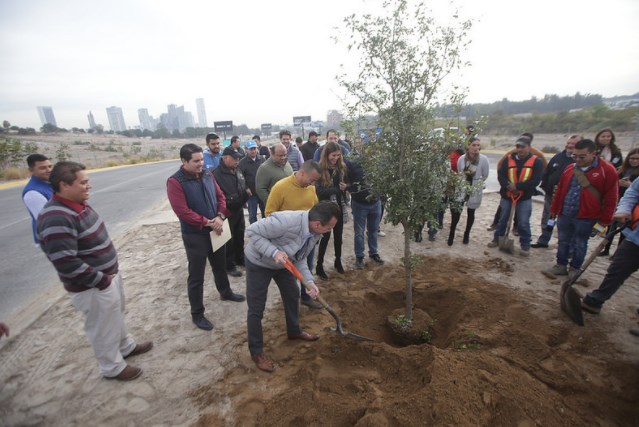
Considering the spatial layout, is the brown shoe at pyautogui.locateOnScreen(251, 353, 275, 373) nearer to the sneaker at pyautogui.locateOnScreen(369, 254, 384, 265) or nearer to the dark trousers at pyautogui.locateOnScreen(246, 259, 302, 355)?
the dark trousers at pyautogui.locateOnScreen(246, 259, 302, 355)

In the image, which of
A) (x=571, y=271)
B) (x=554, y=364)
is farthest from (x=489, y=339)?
(x=571, y=271)

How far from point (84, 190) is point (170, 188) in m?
0.92

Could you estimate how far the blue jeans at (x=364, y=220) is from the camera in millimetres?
4988

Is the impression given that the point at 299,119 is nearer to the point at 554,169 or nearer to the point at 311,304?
the point at 554,169

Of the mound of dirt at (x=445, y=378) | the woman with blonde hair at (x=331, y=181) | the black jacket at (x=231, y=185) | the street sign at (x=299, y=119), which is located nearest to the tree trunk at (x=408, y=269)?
the mound of dirt at (x=445, y=378)

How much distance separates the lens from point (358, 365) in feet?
10.4

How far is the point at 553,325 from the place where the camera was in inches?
145

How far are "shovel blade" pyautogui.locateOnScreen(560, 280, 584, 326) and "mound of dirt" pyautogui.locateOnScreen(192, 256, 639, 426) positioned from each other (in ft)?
0.79

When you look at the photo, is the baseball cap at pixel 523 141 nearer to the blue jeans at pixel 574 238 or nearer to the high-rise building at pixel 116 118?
the blue jeans at pixel 574 238

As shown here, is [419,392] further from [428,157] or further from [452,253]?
[452,253]

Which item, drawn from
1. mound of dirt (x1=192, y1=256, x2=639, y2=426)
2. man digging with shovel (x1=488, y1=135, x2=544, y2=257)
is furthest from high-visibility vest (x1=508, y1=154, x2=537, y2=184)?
mound of dirt (x1=192, y1=256, x2=639, y2=426)

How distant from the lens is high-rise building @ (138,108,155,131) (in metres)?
186

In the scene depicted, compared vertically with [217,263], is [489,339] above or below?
below

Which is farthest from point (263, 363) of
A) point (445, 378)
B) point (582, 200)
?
point (582, 200)
